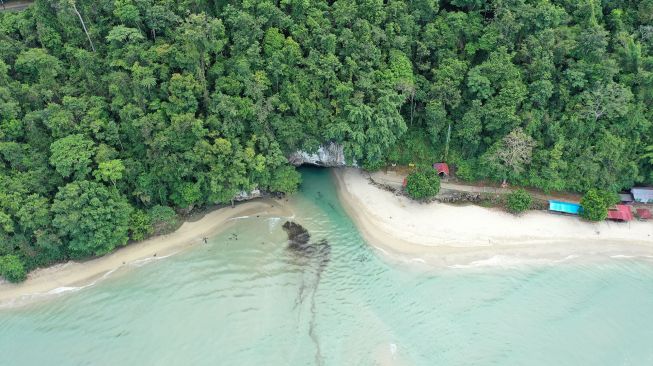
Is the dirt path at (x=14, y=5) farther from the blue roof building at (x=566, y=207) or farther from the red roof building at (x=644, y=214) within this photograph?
the red roof building at (x=644, y=214)

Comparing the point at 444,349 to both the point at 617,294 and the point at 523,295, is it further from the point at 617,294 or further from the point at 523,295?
the point at 617,294

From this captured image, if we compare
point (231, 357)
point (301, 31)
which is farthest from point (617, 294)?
point (301, 31)

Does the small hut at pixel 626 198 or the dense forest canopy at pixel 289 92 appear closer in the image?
the dense forest canopy at pixel 289 92

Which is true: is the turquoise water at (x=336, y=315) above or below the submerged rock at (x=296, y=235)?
below

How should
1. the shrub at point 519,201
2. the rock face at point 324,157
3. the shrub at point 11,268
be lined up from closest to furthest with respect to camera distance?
the shrub at point 11,268, the shrub at point 519,201, the rock face at point 324,157

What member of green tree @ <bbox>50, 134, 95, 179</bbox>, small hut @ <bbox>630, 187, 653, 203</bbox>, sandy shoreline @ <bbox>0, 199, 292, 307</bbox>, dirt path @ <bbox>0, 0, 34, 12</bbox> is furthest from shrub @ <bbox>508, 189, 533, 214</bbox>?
dirt path @ <bbox>0, 0, 34, 12</bbox>

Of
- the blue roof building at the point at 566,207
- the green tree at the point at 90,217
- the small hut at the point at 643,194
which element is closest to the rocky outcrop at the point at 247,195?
the green tree at the point at 90,217

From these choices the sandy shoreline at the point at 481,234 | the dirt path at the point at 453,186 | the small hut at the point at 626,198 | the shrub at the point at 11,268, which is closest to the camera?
the shrub at the point at 11,268

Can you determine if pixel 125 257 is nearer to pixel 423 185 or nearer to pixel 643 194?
pixel 423 185
